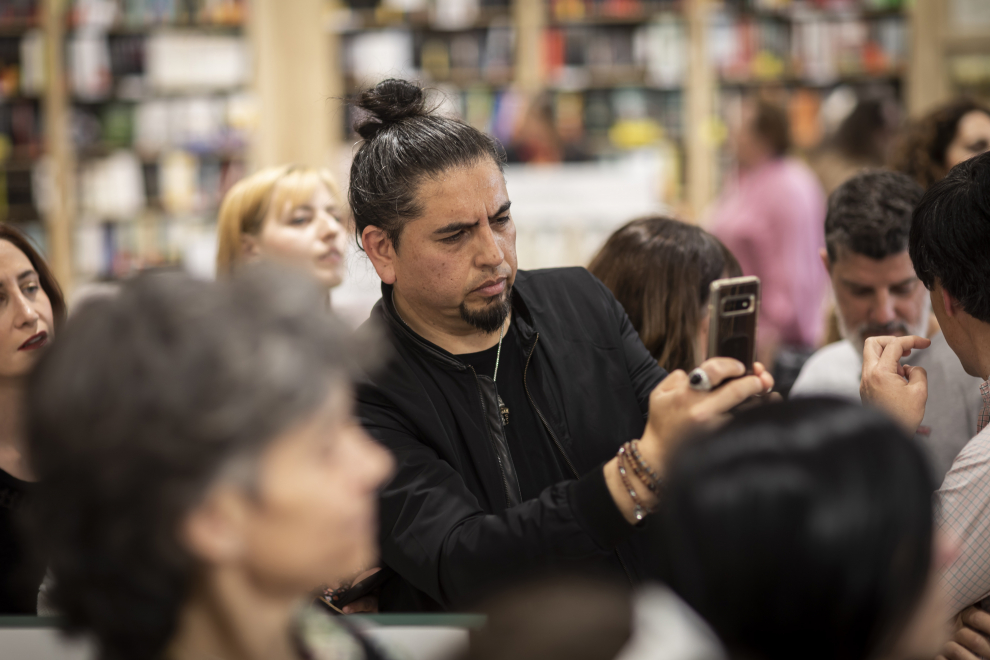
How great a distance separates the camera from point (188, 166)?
19.6ft

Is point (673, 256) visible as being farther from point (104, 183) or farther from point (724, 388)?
point (104, 183)

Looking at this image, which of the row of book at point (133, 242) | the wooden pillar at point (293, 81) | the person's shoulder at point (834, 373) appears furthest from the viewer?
the row of book at point (133, 242)

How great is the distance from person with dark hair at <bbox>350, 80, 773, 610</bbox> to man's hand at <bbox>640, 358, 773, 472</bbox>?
0.78 ft

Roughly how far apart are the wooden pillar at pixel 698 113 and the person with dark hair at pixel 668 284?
12.6 ft

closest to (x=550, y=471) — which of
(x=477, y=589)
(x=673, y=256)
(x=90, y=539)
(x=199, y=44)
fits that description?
(x=477, y=589)

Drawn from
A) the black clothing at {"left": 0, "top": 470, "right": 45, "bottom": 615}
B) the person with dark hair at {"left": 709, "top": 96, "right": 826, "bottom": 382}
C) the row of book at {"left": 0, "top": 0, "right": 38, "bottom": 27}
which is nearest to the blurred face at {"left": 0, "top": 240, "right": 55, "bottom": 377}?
the black clothing at {"left": 0, "top": 470, "right": 45, "bottom": 615}

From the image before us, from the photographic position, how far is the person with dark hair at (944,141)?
2523 millimetres

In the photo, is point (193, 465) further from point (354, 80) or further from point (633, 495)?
point (354, 80)

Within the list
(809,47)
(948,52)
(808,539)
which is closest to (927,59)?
(948,52)

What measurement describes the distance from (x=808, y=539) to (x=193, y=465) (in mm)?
497

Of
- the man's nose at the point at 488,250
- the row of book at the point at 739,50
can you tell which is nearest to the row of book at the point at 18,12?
the row of book at the point at 739,50

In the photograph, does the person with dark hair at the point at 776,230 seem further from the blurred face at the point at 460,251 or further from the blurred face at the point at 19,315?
the blurred face at the point at 19,315

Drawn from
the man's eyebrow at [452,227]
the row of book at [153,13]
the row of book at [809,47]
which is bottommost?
the man's eyebrow at [452,227]

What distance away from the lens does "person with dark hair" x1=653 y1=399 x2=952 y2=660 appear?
70 centimetres
